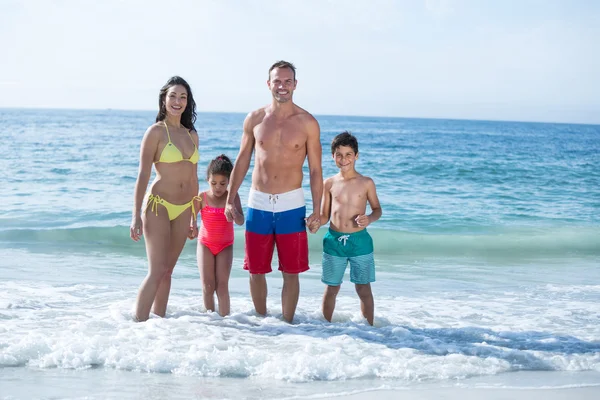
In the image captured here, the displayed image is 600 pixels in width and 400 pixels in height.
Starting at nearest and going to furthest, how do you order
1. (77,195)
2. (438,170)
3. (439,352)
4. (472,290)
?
(439,352) < (472,290) < (77,195) < (438,170)

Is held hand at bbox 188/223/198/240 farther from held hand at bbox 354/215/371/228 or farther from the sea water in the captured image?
held hand at bbox 354/215/371/228

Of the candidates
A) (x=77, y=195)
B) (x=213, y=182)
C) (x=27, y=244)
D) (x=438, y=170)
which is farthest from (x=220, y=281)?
(x=438, y=170)

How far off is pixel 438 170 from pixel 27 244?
16465mm

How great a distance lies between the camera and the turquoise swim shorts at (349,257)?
542 cm

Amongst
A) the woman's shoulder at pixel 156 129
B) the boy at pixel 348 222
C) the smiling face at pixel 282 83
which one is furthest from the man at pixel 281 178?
the woman's shoulder at pixel 156 129

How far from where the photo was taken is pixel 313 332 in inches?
213

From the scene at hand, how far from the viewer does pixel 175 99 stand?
17.0ft

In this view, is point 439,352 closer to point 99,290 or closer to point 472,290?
point 472,290

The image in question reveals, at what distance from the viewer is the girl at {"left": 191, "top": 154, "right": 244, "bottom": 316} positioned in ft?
18.4

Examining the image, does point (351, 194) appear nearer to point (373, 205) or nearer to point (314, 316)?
point (373, 205)

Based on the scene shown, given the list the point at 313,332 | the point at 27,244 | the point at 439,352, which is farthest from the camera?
the point at 27,244

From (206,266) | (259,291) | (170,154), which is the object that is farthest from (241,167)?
(259,291)

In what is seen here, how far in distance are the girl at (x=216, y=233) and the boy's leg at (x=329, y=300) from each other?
85 centimetres

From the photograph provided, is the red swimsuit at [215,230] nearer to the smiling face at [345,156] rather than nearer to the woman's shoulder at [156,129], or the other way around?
the woman's shoulder at [156,129]
